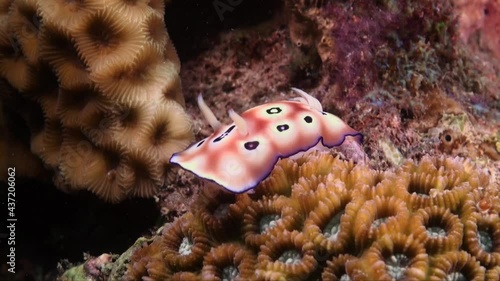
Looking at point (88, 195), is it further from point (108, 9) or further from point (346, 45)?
point (346, 45)

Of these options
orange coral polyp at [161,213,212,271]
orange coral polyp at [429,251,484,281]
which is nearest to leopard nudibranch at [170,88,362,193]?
orange coral polyp at [161,213,212,271]

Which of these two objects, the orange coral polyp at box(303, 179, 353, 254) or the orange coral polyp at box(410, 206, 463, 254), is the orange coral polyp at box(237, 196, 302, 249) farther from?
the orange coral polyp at box(410, 206, 463, 254)

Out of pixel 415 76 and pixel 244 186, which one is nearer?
pixel 244 186

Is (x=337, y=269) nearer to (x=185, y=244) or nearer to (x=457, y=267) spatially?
(x=457, y=267)

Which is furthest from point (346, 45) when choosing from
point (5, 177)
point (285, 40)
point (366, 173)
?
point (5, 177)

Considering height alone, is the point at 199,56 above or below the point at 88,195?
above

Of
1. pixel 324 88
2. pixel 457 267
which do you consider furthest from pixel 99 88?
pixel 457 267
